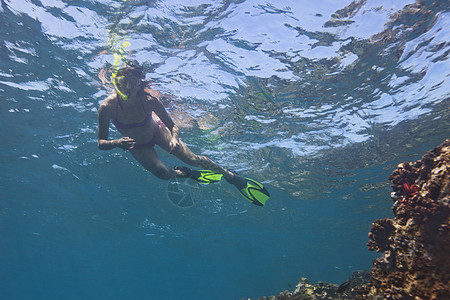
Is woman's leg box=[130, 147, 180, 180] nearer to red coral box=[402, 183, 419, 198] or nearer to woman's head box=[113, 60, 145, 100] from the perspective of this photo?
woman's head box=[113, 60, 145, 100]

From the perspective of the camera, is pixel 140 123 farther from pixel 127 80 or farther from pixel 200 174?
pixel 200 174

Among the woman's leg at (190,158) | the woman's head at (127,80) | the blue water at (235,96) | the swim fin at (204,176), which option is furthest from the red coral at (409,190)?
the woman's head at (127,80)

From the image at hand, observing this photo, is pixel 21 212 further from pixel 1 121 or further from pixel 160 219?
pixel 1 121

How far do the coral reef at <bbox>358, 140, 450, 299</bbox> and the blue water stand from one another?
243 inches

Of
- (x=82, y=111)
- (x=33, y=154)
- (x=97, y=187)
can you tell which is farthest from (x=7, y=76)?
(x=97, y=187)

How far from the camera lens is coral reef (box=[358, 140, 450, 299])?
3115 mm

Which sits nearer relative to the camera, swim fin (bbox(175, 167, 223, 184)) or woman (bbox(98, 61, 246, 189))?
swim fin (bbox(175, 167, 223, 184))

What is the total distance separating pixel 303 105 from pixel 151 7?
310 inches

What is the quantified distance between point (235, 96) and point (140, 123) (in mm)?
5119

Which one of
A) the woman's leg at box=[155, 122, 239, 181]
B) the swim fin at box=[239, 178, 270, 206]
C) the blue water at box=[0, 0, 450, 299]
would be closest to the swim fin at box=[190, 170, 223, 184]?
the woman's leg at box=[155, 122, 239, 181]

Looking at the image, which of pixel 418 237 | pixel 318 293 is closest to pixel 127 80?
pixel 418 237

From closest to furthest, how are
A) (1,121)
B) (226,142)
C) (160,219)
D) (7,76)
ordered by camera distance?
(7,76) < (1,121) < (226,142) < (160,219)

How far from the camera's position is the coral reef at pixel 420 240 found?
3115 mm

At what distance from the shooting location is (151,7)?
24.9ft
